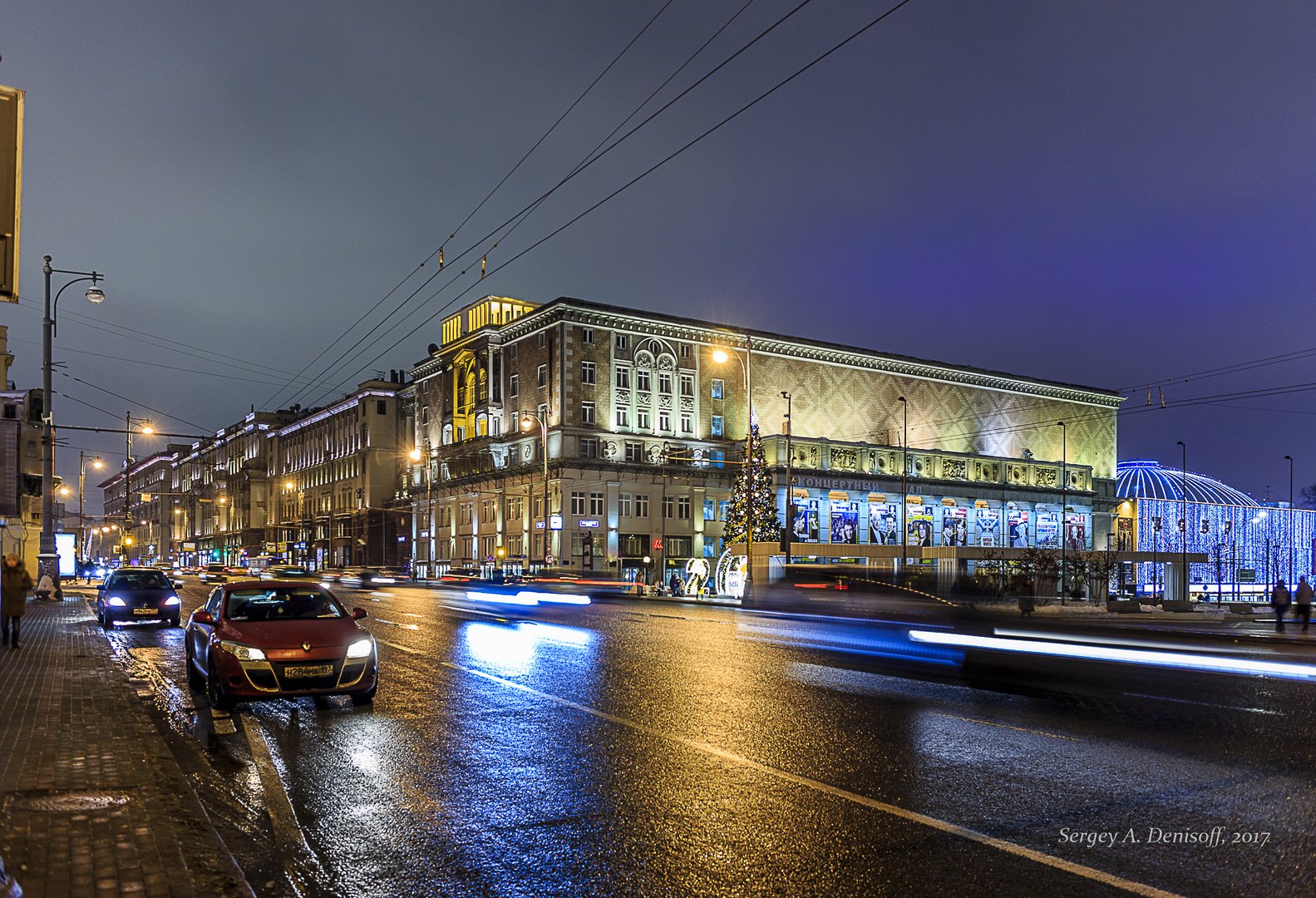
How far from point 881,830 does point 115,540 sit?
21129 cm

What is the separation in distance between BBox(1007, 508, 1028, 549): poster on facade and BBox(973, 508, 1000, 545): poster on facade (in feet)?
6.22

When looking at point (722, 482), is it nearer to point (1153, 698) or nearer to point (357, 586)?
point (357, 586)

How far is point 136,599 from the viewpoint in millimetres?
26406

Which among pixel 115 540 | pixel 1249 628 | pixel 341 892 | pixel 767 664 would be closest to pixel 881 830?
pixel 341 892

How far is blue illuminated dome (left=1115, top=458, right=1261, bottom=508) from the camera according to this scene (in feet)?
310

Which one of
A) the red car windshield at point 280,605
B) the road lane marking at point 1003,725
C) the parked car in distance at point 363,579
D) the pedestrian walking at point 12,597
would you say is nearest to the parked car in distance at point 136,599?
the pedestrian walking at point 12,597

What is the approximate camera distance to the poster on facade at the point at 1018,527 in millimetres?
97188

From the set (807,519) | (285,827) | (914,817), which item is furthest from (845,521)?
(285,827)

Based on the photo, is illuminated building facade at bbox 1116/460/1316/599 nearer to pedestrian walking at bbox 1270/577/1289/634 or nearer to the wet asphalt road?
pedestrian walking at bbox 1270/577/1289/634

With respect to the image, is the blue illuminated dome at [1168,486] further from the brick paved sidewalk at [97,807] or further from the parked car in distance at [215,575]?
the brick paved sidewalk at [97,807]

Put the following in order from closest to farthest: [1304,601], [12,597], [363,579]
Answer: [12,597] → [1304,601] → [363,579]

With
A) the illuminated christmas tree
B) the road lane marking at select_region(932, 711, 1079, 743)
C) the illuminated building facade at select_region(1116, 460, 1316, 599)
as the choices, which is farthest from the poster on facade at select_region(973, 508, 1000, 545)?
the road lane marking at select_region(932, 711, 1079, 743)

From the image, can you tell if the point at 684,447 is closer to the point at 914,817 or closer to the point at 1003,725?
the point at 1003,725

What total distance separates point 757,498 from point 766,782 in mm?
54254
